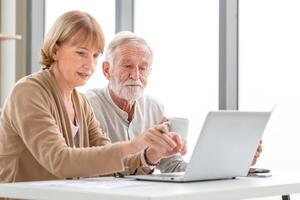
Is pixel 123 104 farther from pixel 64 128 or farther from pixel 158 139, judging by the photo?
pixel 158 139

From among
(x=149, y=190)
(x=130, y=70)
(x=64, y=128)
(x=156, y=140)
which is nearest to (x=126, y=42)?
(x=130, y=70)

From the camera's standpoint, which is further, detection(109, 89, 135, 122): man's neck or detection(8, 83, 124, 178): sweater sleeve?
detection(109, 89, 135, 122): man's neck

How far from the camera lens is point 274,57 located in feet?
11.7

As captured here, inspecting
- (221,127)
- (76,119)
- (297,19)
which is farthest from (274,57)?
(221,127)

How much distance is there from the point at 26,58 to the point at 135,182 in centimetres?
284

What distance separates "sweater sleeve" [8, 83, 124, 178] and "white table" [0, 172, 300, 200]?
98mm

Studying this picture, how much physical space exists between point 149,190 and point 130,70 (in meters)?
1.10

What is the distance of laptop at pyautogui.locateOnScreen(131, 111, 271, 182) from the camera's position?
1748 millimetres

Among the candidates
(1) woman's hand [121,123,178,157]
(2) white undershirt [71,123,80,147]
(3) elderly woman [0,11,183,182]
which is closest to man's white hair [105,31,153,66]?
(3) elderly woman [0,11,183,182]

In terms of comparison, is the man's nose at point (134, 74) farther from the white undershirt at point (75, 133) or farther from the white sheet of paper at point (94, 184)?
the white sheet of paper at point (94, 184)

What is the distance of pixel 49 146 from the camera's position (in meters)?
1.93

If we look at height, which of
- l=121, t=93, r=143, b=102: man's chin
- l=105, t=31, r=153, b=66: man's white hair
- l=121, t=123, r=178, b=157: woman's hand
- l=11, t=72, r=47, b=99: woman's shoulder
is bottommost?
l=121, t=123, r=178, b=157: woman's hand

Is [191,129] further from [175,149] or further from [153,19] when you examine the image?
[175,149]

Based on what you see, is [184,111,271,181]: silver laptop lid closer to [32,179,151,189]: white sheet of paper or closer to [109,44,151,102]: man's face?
[32,179,151,189]: white sheet of paper
